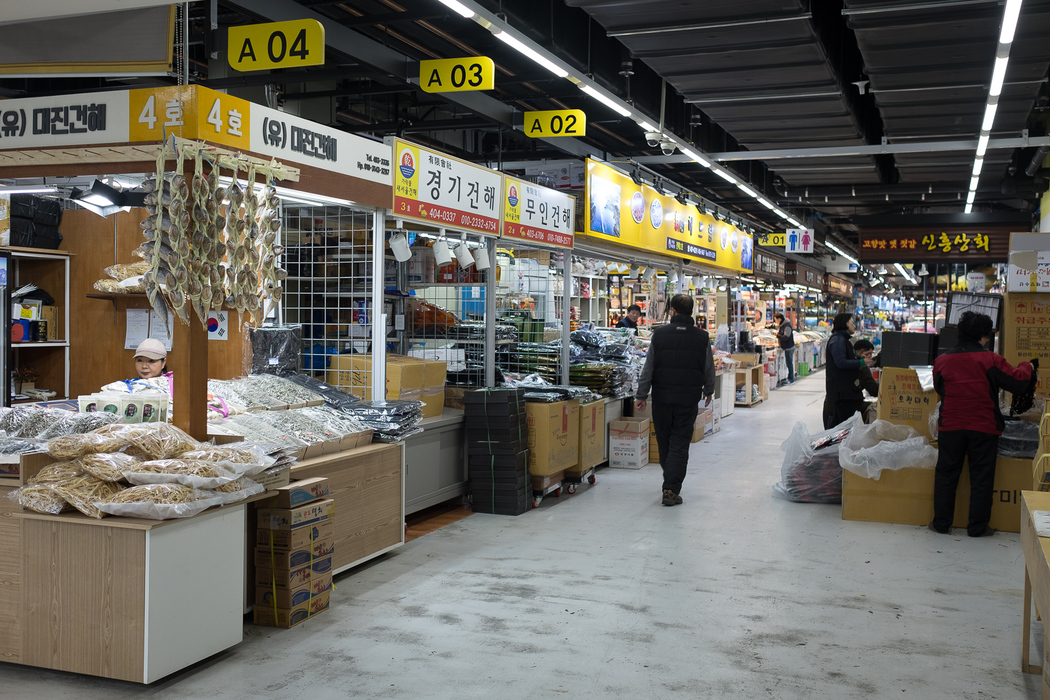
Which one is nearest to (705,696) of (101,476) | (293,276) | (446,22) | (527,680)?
(527,680)

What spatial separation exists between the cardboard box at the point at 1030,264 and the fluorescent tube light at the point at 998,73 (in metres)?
1.16

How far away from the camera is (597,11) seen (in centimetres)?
594

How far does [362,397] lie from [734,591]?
2.83 metres

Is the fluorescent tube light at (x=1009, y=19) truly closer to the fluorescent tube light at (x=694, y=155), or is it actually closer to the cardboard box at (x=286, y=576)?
the fluorescent tube light at (x=694, y=155)

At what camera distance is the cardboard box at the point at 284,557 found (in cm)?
411

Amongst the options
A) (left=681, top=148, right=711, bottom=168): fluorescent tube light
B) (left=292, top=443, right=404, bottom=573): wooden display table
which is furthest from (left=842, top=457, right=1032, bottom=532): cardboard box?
(left=681, top=148, right=711, bottom=168): fluorescent tube light

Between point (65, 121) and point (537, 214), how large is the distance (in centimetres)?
432

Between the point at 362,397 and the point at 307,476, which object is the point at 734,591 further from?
the point at 362,397

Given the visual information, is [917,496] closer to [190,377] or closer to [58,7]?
[190,377]

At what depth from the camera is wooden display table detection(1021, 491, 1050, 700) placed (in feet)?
8.54

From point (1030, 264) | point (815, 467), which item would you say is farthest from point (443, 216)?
point (1030, 264)

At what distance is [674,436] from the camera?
700 cm

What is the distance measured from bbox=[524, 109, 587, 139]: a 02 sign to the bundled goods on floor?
5.99 metres

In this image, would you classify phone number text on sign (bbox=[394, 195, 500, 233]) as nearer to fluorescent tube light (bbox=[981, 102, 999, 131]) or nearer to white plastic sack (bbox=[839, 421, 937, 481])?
white plastic sack (bbox=[839, 421, 937, 481])
